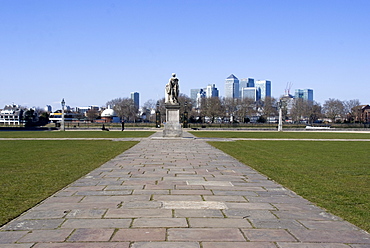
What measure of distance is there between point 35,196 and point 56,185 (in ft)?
4.04

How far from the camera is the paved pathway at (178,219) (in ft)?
14.5

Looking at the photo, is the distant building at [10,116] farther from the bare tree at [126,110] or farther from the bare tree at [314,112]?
the bare tree at [314,112]

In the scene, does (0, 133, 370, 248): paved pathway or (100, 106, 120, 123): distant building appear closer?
(0, 133, 370, 248): paved pathway

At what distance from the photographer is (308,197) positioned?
7086 millimetres

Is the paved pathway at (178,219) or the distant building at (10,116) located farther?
the distant building at (10,116)

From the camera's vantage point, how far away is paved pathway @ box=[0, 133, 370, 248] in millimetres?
4410

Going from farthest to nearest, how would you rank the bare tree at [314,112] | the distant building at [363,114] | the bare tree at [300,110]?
the distant building at [363,114] → the bare tree at [300,110] → the bare tree at [314,112]

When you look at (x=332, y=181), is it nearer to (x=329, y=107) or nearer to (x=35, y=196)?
(x=35, y=196)

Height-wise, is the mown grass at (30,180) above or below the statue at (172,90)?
below

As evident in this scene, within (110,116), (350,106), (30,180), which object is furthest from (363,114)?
(30,180)

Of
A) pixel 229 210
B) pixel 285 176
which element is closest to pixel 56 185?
pixel 229 210

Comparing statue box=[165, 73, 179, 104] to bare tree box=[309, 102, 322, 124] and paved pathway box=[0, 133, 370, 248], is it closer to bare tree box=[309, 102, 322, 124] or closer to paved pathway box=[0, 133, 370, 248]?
paved pathway box=[0, 133, 370, 248]

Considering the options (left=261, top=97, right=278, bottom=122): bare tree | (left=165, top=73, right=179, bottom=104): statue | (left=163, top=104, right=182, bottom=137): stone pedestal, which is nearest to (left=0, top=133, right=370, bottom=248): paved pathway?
(left=163, top=104, right=182, bottom=137): stone pedestal

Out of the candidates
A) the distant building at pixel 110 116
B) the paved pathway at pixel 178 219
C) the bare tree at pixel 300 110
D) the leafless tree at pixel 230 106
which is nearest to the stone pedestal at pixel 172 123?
the paved pathway at pixel 178 219
